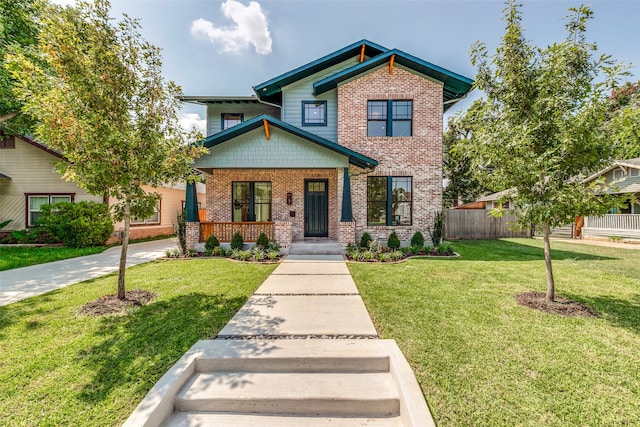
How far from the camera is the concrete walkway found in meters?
5.81

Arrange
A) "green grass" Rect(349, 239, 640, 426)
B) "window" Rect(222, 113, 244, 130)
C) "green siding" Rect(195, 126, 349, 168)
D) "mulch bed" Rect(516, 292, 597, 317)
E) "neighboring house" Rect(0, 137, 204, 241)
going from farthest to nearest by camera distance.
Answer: "neighboring house" Rect(0, 137, 204, 241) < "window" Rect(222, 113, 244, 130) < "green siding" Rect(195, 126, 349, 168) < "mulch bed" Rect(516, 292, 597, 317) < "green grass" Rect(349, 239, 640, 426)

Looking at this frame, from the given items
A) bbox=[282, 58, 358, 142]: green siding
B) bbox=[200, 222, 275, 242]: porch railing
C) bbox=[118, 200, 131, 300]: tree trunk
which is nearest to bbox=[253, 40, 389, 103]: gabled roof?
bbox=[282, 58, 358, 142]: green siding

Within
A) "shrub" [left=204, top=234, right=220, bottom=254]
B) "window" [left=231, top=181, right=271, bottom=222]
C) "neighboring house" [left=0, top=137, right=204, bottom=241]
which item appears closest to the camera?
"shrub" [left=204, top=234, right=220, bottom=254]

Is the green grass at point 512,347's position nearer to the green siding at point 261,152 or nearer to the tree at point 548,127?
the tree at point 548,127

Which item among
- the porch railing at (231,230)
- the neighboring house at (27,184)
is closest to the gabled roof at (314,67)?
the porch railing at (231,230)

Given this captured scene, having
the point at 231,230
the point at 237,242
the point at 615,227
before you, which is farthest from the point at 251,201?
the point at 615,227

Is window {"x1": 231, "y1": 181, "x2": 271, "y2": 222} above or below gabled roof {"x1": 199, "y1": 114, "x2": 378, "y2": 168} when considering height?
below

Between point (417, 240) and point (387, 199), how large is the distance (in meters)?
2.09

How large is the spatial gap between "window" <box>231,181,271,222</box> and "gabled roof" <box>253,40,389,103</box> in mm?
4106

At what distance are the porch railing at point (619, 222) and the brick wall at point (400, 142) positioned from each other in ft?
38.4

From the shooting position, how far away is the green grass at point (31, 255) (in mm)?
8234

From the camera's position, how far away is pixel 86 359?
3166 mm

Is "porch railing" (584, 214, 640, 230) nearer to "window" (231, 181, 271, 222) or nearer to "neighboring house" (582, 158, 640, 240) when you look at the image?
"neighboring house" (582, 158, 640, 240)

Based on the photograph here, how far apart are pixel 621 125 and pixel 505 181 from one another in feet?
5.96
